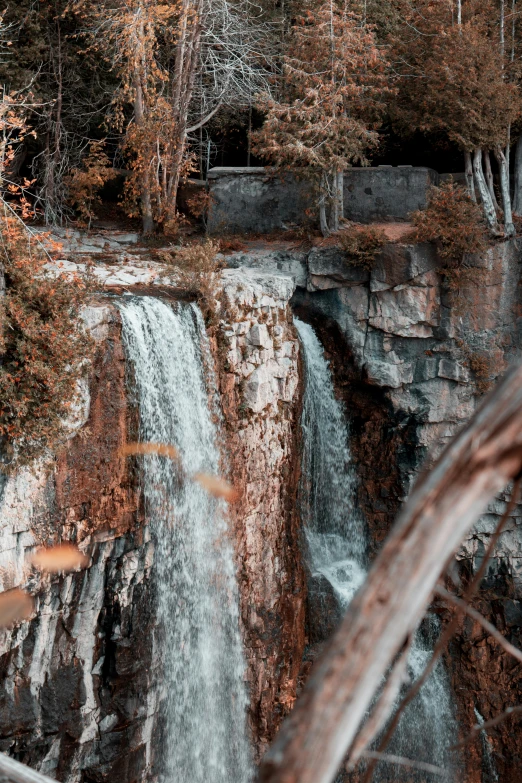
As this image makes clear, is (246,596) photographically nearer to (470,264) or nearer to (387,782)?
(387,782)

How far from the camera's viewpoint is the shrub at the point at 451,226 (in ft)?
36.8

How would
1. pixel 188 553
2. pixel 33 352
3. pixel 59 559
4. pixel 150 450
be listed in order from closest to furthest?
pixel 33 352, pixel 59 559, pixel 150 450, pixel 188 553

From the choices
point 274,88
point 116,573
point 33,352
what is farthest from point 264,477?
point 274,88

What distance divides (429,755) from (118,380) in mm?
7039

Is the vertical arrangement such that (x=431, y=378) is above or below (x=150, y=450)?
above

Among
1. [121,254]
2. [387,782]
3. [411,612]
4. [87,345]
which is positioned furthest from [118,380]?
[411,612]

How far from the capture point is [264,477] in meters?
10.0

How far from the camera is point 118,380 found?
832 cm

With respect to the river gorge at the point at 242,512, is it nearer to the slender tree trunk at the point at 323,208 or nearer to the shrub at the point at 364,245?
the shrub at the point at 364,245

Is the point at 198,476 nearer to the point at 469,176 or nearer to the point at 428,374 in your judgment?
the point at 428,374

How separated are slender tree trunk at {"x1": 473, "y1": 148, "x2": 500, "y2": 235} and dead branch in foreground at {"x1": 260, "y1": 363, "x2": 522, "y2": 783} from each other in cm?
1134

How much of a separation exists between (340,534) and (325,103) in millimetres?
6540

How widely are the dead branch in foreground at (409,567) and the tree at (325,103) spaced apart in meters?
11.0

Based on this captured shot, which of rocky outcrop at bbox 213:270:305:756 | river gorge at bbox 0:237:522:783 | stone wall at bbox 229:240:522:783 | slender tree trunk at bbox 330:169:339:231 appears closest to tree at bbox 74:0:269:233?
river gorge at bbox 0:237:522:783
